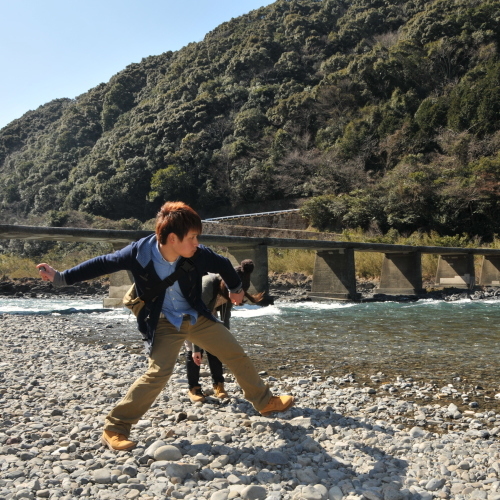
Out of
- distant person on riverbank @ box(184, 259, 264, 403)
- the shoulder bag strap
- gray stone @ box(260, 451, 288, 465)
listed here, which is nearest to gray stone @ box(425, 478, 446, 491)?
gray stone @ box(260, 451, 288, 465)

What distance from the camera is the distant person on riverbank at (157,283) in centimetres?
337

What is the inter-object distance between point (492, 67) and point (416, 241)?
79.5ft

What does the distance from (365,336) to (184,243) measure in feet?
25.3

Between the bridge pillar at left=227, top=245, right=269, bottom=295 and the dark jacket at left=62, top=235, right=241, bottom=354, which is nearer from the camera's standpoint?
the dark jacket at left=62, top=235, right=241, bottom=354

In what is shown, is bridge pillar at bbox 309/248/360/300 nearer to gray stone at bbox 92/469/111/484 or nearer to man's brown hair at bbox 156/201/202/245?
man's brown hair at bbox 156/201/202/245

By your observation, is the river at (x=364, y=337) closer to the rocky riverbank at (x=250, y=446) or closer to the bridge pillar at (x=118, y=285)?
the bridge pillar at (x=118, y=285)

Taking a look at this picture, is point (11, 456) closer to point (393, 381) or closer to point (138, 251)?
point (138, 251)

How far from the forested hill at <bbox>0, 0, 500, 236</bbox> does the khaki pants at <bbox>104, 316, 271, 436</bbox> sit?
29968 mm

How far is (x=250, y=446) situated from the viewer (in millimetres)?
3607

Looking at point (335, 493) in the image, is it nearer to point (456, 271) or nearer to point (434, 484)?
point (434, 484)

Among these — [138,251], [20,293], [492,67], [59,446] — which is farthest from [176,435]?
[492,67]

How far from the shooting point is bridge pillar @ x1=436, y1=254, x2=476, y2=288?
25.1 m

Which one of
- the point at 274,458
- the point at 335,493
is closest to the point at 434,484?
the point at 335,493

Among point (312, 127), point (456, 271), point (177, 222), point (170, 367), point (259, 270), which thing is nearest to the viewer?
point (177, 222)
